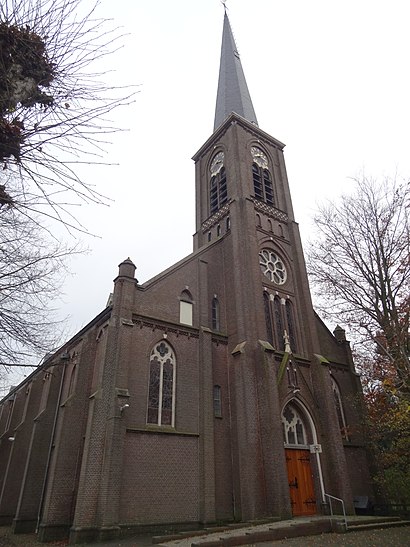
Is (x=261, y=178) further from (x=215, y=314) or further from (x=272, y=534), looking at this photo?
(x=272, y=534)

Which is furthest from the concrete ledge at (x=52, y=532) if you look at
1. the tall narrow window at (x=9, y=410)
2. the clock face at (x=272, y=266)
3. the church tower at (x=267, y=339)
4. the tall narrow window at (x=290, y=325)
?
the tall narrow window at (x=9, y=410)

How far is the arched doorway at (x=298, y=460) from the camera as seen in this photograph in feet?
55.1

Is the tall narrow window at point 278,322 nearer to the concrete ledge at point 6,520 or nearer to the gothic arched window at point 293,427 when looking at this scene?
the gothic arched window at point 293,427

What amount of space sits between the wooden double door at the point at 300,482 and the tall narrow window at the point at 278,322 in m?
5.16

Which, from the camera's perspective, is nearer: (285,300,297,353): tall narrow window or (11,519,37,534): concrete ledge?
(11,519,37,534): concrete ledge

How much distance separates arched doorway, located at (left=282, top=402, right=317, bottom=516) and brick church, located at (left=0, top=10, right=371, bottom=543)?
65 millimetres

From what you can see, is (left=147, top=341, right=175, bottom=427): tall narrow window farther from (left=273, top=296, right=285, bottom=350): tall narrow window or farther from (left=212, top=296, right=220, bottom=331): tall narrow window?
(left=273, top=296, right=285, bottom=350): tall narrow window

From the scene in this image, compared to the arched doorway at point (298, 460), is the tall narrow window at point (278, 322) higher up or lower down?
higher up

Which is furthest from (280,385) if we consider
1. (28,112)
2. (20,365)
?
(28,112)

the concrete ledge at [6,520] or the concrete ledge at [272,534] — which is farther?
the concrete ledge at [6,520]

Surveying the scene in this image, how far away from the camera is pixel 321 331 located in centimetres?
2378

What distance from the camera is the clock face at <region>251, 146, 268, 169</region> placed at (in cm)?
2736

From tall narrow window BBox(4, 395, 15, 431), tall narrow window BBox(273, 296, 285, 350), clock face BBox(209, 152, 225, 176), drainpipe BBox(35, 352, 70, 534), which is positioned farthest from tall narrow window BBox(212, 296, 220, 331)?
tall narrow window BBox(4, 395, 15, 431)

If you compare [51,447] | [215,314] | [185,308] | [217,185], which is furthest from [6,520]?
[217,185]
